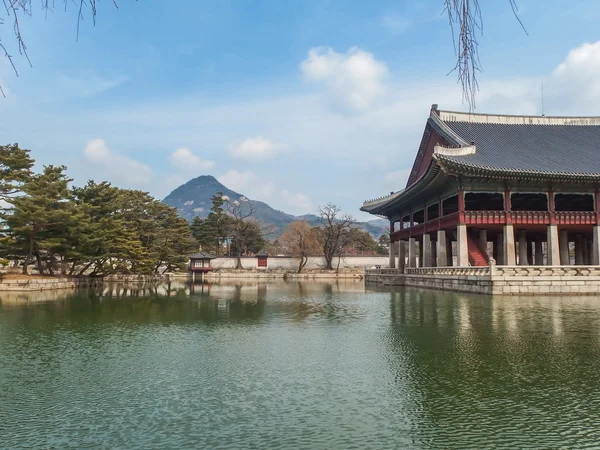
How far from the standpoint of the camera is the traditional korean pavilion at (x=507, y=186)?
33.7m

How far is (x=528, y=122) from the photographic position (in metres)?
44.5

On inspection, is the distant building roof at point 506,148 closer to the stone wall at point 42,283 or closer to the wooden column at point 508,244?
the wooden column at point 508,244

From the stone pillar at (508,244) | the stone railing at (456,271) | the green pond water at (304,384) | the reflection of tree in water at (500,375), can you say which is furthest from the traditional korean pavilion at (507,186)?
the green pond water at (304,384)

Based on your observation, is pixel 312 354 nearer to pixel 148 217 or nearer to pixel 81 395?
pixel 81 395

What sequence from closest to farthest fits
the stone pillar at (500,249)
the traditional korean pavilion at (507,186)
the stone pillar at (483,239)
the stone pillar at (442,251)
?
the traditional korean pavilion at (507,186) → the stone pillar at (442,251) → the stone pillar at (483,239) → the stone pillar at (500,249)

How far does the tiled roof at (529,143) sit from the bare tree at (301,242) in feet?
115

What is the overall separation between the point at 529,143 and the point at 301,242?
40458 mm

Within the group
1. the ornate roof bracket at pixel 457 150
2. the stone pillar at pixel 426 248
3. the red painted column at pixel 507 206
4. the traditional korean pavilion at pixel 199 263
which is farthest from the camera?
the traditional korean pavilion at pixel 199 263

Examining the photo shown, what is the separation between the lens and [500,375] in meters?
9.98

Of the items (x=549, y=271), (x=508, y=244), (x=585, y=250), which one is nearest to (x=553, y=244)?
(x=508, y=244)

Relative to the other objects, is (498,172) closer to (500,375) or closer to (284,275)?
(500,375)

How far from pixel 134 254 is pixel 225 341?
39.8 metres

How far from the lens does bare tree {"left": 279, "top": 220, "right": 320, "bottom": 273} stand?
7381cm

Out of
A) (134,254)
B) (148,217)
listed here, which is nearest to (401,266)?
(134,254)
